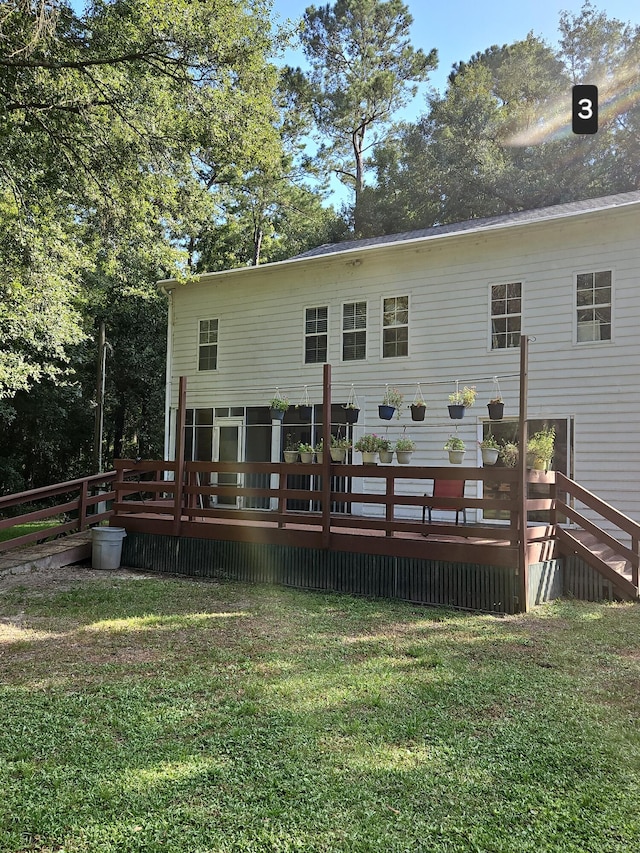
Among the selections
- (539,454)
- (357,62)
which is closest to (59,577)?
(539,454)

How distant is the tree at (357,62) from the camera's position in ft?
82.6

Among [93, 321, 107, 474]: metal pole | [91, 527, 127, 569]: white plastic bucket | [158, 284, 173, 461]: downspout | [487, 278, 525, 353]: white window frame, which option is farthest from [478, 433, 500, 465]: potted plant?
[93, 321, 107, 474]: metal pole

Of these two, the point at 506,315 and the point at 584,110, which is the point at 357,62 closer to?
the point at 506,315

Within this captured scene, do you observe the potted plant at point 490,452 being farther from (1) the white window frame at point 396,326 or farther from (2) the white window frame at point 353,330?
(2) the white window frame at point 353,330

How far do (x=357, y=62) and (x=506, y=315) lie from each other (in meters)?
20.4

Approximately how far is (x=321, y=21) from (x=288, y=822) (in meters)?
29.7

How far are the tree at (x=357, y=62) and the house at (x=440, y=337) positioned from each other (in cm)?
1445

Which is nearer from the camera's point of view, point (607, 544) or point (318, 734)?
point (318, 734)

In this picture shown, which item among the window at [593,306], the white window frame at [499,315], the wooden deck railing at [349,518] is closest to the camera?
the wooden deck railing at [349,518]

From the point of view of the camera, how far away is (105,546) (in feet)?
27.9

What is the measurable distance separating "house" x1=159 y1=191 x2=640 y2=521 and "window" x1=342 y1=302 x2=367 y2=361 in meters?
0.02

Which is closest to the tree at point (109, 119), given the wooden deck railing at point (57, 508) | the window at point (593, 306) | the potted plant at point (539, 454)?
the wooden deck railing at point (57, 508)

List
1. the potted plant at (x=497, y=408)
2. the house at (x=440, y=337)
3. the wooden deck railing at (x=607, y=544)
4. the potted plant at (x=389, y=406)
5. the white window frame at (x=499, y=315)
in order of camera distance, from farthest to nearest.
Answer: the white window frame at (x=499, y=315) < the house at (x=440, y=337) < the potted plant at (x=389, y=406) < the potted plant at (x=497, y=408) < the wooden deck railing at (x=607, y=544)

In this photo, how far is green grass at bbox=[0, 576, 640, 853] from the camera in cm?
243
